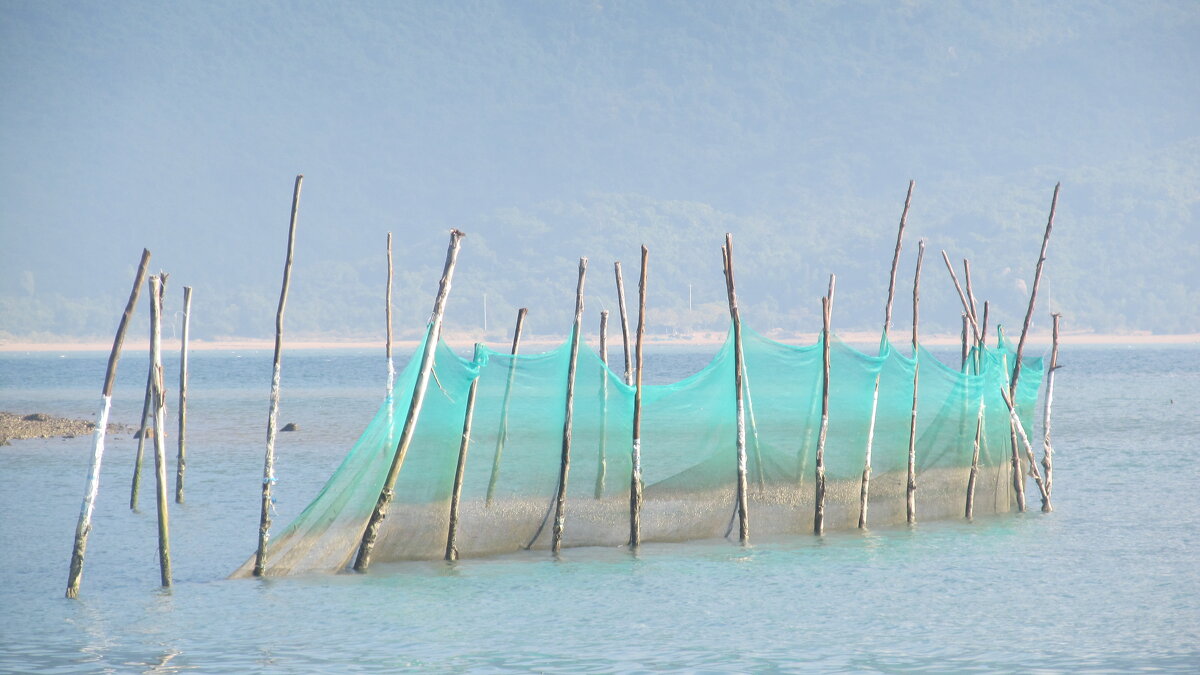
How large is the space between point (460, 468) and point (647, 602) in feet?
7.18

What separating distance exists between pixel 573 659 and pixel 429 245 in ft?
625

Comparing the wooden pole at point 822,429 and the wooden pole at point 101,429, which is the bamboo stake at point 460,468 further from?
the wooden pole at point 822,429

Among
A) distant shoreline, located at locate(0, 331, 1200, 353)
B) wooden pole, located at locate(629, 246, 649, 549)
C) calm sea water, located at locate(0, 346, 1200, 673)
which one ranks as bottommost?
calm sea water, located at locate(0, 346, 1200, 673)

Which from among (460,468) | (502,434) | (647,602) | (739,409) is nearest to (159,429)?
(460,468)

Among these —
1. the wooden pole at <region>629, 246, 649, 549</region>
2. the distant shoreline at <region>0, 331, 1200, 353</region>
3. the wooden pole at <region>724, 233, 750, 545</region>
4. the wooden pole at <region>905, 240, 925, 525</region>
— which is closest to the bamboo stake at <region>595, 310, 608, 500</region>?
the wooden pole at <region>629, 246, 649, 549</region>

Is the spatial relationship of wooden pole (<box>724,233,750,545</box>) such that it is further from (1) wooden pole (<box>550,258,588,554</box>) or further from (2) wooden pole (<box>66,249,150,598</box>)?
(2) wooden pole (<box>66,249,150,598</box>)

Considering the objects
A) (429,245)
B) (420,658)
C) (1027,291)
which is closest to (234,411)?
(420,658)

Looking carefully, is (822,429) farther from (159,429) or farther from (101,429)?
(101,429)

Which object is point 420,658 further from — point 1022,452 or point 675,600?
point 1022,452

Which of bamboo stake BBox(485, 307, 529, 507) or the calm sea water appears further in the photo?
bamboo stake BBox(485, 307, 529, 507)

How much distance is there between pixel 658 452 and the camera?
13852 mm

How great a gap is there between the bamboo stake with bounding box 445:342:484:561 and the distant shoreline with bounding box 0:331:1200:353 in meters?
120

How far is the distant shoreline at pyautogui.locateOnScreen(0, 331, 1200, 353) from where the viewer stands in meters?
149

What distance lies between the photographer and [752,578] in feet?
42.9
